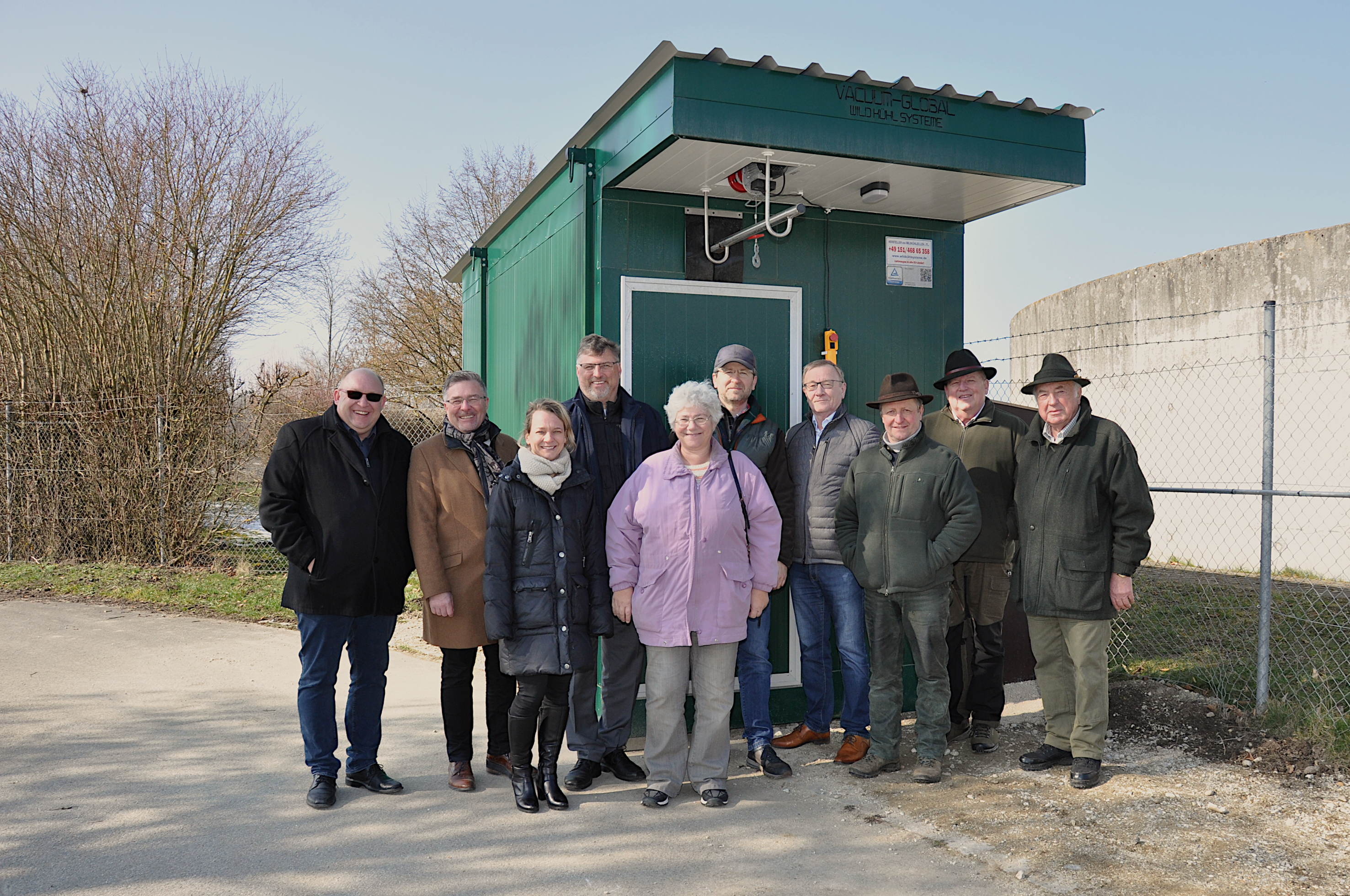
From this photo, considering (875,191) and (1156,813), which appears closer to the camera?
(1156,813)

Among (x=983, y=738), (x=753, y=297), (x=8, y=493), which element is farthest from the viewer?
(x=8, y=493)

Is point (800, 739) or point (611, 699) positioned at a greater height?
point (611, 699)

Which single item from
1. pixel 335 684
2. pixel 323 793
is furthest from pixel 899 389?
pixel 323 793

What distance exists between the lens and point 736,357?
14.9ft

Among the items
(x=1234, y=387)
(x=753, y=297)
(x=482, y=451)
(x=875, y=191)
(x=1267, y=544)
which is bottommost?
(x=1267, y=544)

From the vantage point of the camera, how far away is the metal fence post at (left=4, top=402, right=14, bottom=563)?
10.4 meters

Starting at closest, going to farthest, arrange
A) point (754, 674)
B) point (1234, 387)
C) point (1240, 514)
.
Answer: point (754, 674) → point (1240, 514) → point (1234, 387)

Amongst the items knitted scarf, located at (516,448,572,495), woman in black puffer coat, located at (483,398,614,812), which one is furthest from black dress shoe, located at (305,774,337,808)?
knitted scarf, located at (516,448,572,495)

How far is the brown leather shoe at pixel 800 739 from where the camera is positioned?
15.4ft

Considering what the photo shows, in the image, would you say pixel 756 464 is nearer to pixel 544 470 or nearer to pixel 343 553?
pixel 544 470

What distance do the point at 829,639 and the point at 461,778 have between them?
1.89 m

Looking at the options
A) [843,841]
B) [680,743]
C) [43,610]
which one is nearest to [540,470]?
[680,743]

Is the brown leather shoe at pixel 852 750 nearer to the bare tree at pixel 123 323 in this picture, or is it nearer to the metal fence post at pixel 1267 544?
the metal fence post at pixel 1267 544

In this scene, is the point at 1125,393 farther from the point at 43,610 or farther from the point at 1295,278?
the point at 43,610
